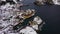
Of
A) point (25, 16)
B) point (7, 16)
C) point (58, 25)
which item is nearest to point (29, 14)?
point (25, 16)

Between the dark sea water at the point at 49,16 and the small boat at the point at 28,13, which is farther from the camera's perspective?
the small boat at the point at 28,13

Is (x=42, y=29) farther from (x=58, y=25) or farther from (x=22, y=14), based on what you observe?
(x=22, y=14)

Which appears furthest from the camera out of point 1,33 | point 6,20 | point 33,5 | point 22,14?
point 33,5

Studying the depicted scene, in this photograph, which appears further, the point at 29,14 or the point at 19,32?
the point at 29,14

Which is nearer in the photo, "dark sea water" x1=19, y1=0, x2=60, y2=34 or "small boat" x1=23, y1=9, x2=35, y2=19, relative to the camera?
"dark sea water" x1=19, y1=0, x2=60, y2=34

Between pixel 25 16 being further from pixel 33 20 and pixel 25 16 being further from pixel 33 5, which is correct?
pixel 33 5

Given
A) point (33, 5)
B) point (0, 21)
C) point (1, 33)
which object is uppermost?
point (33, 5)

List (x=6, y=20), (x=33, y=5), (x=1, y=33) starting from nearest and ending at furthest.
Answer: (x=1, y=33)
(x=6, y=20)
(x=33, y=5)

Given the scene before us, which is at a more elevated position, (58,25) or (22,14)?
(22,14)
